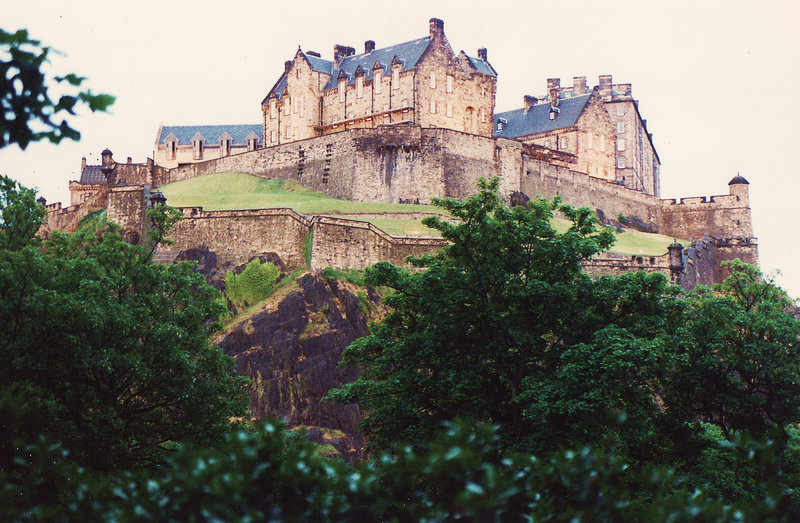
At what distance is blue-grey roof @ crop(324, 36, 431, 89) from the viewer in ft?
260

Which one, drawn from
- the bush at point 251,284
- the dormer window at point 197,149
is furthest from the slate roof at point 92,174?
the bush at point 251,284

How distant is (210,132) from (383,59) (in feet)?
97.5

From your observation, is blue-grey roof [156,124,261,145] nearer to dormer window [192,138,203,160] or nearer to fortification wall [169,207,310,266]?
dormer window [192,138,203,160]

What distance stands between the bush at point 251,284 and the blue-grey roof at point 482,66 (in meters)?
33.5

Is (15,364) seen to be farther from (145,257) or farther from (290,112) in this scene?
(290,112)

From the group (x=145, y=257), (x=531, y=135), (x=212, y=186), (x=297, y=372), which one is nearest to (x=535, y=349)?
(x=145, y=257)

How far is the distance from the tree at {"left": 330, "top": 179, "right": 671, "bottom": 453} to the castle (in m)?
26.8

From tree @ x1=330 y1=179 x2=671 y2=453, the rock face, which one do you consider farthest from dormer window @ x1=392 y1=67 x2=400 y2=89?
tree @ x1=330 y1=179 x2=671 y2=453

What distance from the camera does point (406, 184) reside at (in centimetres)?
7231

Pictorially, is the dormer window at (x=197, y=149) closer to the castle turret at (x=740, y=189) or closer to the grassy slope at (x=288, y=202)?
the grassy slope at (x=288, y=202)

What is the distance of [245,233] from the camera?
5791 centimetres

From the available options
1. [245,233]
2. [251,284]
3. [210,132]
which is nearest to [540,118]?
[210,132]

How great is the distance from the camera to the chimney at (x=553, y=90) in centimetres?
9637

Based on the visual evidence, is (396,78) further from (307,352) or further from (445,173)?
(307,352)
